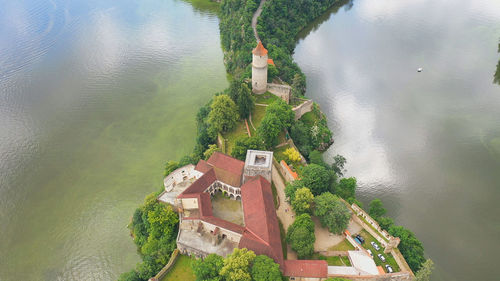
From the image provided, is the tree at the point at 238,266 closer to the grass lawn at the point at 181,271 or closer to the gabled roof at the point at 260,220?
the gabled roof at the point at 260,220

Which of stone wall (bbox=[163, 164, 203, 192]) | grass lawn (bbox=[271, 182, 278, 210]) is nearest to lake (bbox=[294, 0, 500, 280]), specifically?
grass lawn (bbox=[271, 182, 278, 210])

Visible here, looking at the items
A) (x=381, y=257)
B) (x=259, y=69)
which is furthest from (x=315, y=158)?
(x=259, y=69)

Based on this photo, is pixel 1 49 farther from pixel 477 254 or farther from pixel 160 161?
pixel 477 254

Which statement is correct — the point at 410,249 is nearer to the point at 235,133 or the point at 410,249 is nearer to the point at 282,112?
the point at 282,112

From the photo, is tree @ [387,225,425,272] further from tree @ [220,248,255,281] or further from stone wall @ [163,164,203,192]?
stone wall @ [163,164,203,192]

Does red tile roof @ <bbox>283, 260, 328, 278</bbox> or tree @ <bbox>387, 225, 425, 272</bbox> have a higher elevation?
red tile roof @ <bbox>283, 260, 328, 278</bbox>

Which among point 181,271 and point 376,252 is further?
point 181,271
